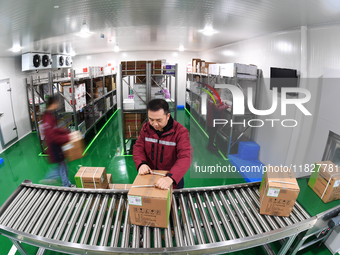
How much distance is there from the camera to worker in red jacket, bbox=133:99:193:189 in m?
1.95

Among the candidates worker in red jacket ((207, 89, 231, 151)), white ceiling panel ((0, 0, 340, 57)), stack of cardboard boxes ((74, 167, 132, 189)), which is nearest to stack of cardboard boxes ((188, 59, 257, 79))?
worker in red jacket ((207, 89, 231, 151))

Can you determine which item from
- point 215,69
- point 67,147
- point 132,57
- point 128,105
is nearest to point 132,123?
point 128,105

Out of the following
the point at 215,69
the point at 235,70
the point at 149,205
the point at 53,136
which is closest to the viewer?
the point at 149,205

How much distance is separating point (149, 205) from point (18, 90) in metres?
7.52

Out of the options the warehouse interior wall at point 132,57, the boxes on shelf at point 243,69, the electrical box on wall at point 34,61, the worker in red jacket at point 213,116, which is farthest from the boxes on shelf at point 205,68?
the electrical box on wall at point 34,61

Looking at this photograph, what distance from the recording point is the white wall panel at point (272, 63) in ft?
12.7

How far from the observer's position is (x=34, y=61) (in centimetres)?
657

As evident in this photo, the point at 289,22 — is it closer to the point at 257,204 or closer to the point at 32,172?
the point at 257,204

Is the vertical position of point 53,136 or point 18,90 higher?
point 18,90

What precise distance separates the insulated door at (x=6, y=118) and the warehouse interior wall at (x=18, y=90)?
21cm

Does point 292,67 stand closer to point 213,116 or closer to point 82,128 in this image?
point 213,116

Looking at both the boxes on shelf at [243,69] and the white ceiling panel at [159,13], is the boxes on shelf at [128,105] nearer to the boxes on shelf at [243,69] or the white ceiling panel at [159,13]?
the white ceiling panel at [159,13]

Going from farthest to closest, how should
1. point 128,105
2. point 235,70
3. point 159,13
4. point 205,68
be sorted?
point 205,68 < point 128,105 < point 235,70 < point 159,13

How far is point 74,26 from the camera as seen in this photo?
11.1 feet
